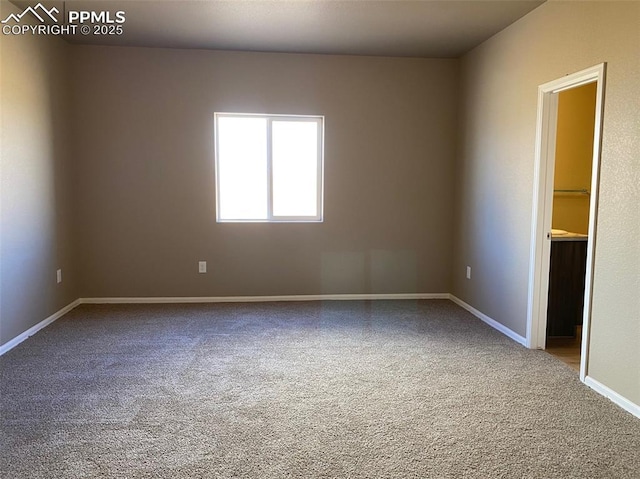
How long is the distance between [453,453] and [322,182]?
3235mm

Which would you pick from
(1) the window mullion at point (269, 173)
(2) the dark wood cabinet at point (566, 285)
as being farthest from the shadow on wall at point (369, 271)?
(2) the dark wood cabinet at point (566, 285)

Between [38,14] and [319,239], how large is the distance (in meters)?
3.12

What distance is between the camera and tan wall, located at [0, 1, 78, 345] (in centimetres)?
330

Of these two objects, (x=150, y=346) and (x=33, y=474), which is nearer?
(x=33, y=474)

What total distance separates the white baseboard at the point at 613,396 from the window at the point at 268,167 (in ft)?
9.60

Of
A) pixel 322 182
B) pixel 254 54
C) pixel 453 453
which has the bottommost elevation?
pixel 453 453

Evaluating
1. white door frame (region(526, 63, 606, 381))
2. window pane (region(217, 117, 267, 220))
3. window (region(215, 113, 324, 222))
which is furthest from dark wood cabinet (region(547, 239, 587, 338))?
window pane (region(217, 117, 267, 220))

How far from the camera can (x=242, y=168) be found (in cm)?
478

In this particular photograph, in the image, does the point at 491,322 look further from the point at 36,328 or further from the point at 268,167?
the point at 36,328

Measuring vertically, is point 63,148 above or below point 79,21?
below

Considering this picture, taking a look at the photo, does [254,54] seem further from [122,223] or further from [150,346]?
[150,346]

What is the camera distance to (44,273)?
155 inches

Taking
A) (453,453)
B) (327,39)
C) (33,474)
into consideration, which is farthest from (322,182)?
(33,474)

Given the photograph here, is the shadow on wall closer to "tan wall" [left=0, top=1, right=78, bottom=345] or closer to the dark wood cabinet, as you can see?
the dark wood cabinet
